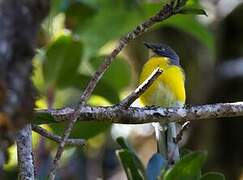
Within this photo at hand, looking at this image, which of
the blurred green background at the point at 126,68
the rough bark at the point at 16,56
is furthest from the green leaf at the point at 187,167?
the blurred green background at the point at 126,68

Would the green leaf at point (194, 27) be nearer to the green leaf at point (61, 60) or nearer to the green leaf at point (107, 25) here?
the green leaf at point (107, 25)

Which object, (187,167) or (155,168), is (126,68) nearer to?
(155,168)

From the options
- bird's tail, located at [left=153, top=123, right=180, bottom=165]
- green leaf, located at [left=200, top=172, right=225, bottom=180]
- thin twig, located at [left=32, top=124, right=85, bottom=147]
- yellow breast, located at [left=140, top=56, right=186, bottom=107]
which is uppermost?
yellow breast, located at [left=140, top=56, right=186, bottom=107]

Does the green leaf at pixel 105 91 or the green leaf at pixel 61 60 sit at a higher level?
the green leaf at pixel 61 60

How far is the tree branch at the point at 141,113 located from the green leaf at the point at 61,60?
89 centimetres

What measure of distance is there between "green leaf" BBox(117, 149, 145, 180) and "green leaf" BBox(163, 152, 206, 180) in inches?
7.2

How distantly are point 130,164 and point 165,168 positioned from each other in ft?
0.53

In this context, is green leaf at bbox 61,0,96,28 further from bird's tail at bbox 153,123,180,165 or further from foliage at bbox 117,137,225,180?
foliage at bbox 117,137,225,180

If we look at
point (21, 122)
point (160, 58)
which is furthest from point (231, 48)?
point (21, 122)

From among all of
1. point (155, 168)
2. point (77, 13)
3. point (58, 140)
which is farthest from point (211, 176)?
point (77, 13)

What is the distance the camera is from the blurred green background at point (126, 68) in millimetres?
2715

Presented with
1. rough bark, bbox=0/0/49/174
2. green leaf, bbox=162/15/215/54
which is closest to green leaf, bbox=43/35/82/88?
green leaf, bbox=162/15/215/54

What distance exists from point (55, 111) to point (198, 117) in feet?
1.28

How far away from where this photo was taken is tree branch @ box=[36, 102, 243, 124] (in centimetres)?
170
